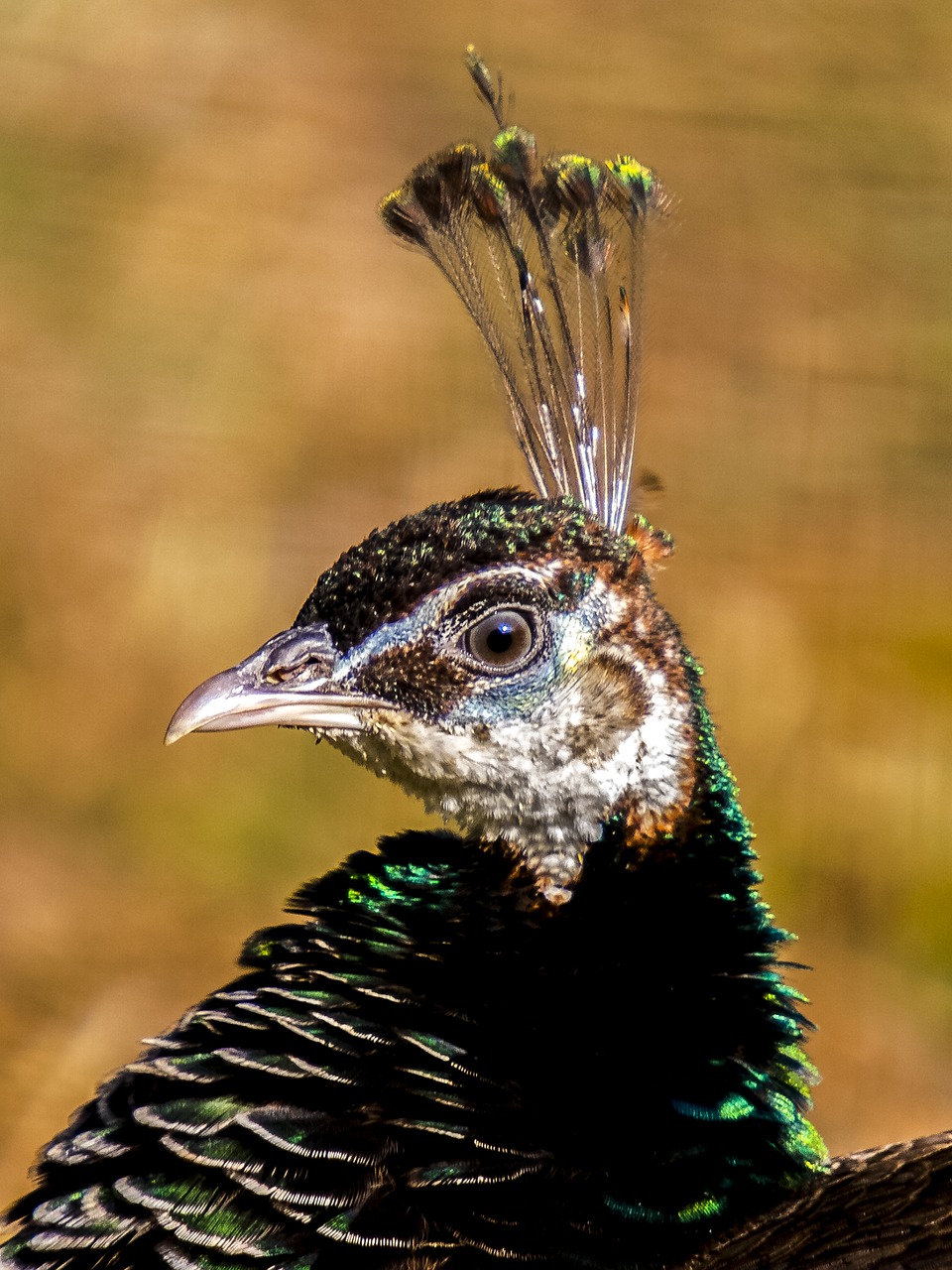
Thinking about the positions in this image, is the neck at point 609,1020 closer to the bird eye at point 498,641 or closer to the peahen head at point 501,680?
the peahen head at point 501,680

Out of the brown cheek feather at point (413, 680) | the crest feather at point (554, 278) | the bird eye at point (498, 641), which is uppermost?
the crest feather at point (554, 278)

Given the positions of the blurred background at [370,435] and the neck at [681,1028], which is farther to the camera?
the blurred background at [370,435]

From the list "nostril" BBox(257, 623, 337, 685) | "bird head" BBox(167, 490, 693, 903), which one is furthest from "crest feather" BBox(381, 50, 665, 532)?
"nostril" BBox(257, 623, 337, 685)

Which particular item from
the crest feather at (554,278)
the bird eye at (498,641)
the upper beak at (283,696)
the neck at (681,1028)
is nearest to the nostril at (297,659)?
the upper beak at (283,696)

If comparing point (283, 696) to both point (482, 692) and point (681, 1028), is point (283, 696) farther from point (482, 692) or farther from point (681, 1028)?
point (681, 1028)

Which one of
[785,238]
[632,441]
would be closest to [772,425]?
[785,238]

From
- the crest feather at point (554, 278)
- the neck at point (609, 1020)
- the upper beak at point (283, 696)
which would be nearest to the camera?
the neck at point (609, 1020)

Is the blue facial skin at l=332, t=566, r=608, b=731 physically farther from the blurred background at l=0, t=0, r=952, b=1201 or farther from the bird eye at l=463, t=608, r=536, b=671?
the blurred background at l=0, t=0, r=952, b=1201
